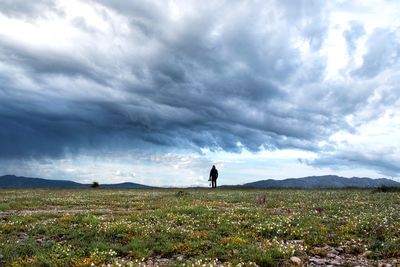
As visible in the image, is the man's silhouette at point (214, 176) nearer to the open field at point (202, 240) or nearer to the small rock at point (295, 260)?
the open field at point (202, 240)

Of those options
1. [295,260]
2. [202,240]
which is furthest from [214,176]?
[295,260]

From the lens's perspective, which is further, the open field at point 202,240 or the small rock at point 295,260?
the open field at point 202,240

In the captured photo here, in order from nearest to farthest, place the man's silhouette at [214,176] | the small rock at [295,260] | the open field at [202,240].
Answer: the small rock at [295,260] → the open field at [202,240] → the man's silhouette at [214,176]

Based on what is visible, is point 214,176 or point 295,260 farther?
point 214,176

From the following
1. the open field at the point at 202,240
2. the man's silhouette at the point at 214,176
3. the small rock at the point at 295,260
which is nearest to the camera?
the small rock at the point at 295,260

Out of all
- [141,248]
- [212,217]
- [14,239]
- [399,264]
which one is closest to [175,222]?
[212,217]

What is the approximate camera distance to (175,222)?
20688 mm

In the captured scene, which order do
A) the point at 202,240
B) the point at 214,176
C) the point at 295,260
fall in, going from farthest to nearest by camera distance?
the point at 214,176 < the point at 202,240 < the point at 295,260

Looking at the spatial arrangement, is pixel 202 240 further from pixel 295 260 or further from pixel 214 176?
pixel 214 176

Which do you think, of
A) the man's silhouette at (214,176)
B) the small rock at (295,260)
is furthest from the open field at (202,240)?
the man's silhouette at (214,176)

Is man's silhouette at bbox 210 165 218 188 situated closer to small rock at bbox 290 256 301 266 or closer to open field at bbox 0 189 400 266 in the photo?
open field at bbox 0 189 400 266

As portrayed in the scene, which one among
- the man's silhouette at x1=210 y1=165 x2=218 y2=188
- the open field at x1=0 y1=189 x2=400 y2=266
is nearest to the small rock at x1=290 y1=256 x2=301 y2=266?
the open field at x1=0 y1=189 x2=400 y2=266

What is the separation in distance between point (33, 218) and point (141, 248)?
1001 centimetres

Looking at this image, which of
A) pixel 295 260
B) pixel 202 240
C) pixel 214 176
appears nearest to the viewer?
pixel 295 260
